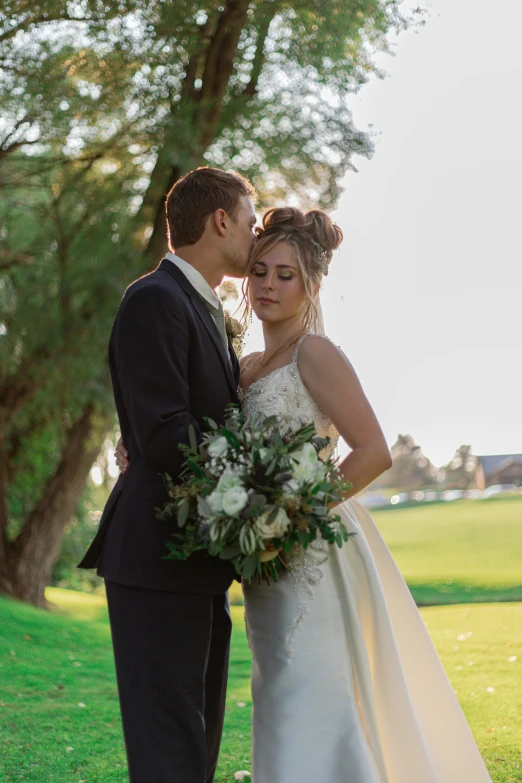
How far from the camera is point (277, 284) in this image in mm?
3137

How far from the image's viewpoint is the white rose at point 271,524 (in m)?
2.37

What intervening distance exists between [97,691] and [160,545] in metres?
4.72

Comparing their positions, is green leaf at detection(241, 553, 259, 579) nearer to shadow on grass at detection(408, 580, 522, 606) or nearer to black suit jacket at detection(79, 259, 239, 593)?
black suit jacket at detection(79, 259, 239, 593)

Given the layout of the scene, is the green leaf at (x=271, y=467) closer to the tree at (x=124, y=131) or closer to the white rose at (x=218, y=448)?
the white rose at (x=218, y=448)

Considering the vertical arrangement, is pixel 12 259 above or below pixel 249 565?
above

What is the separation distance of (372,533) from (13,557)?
7.91 metres

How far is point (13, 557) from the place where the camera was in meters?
10.4

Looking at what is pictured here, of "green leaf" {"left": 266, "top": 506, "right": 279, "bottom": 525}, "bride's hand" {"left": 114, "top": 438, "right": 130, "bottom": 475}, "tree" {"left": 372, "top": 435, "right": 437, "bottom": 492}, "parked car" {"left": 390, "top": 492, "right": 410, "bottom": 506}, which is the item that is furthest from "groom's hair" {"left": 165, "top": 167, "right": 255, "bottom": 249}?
"parked car" {"left": 390, "top": 492, "right": 410, "bottom": 506}

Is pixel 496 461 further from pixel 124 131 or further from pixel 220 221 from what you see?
pixel 220 221

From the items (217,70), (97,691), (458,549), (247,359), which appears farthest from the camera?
(458,549)

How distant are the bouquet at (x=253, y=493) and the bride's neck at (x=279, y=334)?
71 centimetres

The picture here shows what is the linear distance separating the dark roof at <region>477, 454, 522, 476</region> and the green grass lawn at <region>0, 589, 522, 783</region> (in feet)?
22.0

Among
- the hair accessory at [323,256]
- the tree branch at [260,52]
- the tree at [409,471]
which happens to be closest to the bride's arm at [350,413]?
the hair accessory at [323,256]

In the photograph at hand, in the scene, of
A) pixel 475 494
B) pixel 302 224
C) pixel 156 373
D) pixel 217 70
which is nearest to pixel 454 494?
pixel 475 494
